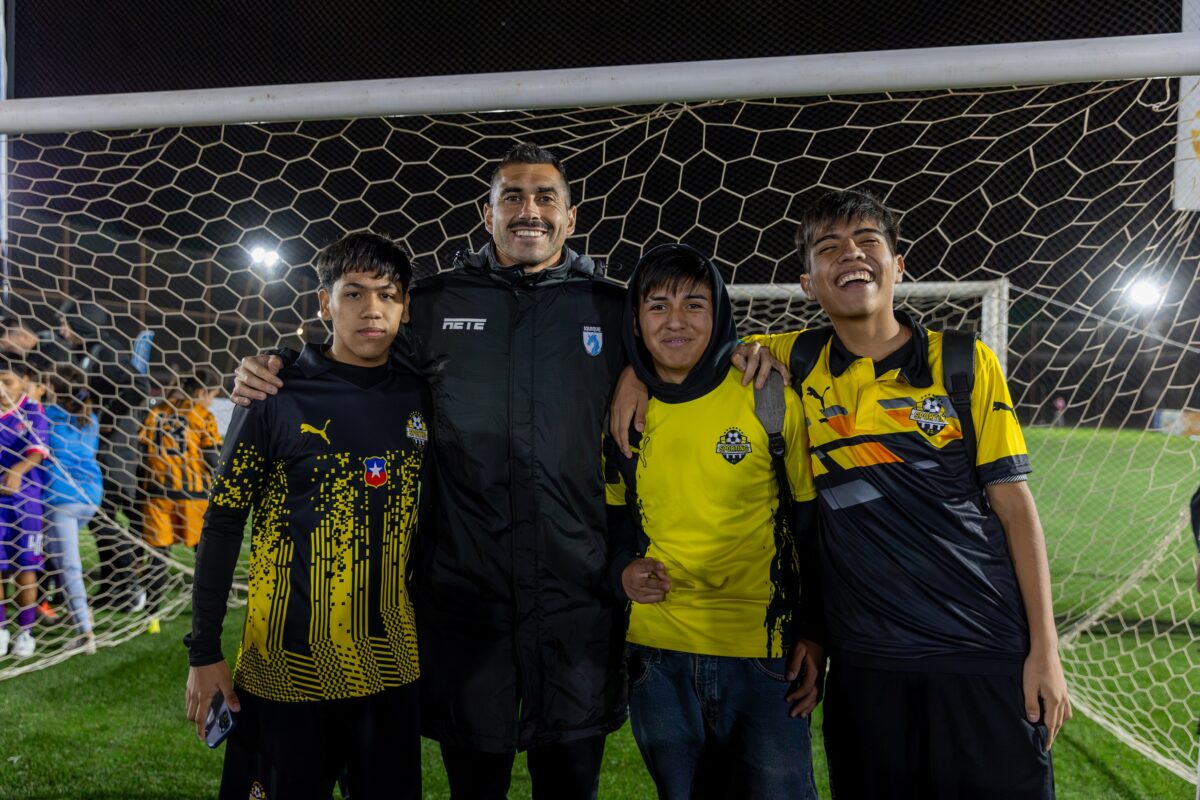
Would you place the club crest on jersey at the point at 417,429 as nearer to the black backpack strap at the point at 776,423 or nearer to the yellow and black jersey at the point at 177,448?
the black backpack strap at the point at 776,423

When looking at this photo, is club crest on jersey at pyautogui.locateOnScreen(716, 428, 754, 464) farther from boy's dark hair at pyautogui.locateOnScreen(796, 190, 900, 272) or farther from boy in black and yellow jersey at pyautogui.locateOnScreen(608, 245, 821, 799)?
boy's dark hair at pyautogui.locateOnScreen(796, 190, 900, 272)

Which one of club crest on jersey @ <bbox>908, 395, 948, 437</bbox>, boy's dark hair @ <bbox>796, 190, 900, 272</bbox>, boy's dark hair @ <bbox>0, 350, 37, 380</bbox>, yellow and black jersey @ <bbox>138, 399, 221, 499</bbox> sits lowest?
yellow and black jersey @ <bbox>138, 399, 221, 499</bbox>

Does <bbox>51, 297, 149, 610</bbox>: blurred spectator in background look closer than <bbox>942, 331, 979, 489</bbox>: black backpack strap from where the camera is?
No

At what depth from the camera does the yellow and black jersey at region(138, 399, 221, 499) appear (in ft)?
14.5

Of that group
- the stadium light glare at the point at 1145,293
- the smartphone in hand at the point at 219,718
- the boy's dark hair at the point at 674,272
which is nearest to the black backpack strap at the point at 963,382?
the boy's dark hair at the point at 674,272

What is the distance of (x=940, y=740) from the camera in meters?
1.37

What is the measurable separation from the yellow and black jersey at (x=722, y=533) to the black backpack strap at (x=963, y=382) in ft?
0.95

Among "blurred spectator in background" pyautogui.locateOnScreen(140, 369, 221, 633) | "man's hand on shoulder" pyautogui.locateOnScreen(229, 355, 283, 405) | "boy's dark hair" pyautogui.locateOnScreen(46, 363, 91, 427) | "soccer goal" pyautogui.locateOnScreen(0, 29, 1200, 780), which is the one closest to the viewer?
"man's hand on shoulder" pyautogui.locateOnScreen(229, 355, 283, 405)

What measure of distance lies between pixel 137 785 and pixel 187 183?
32.0 ft

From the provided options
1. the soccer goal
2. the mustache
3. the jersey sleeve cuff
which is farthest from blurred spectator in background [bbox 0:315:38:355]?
the jersey sleeve cuff

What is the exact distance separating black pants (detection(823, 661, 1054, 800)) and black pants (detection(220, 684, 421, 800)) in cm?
89

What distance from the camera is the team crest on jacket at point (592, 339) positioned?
173 centimetres

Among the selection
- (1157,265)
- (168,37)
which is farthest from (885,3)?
(168,37)

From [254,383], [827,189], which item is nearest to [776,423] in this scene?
[254,383]
